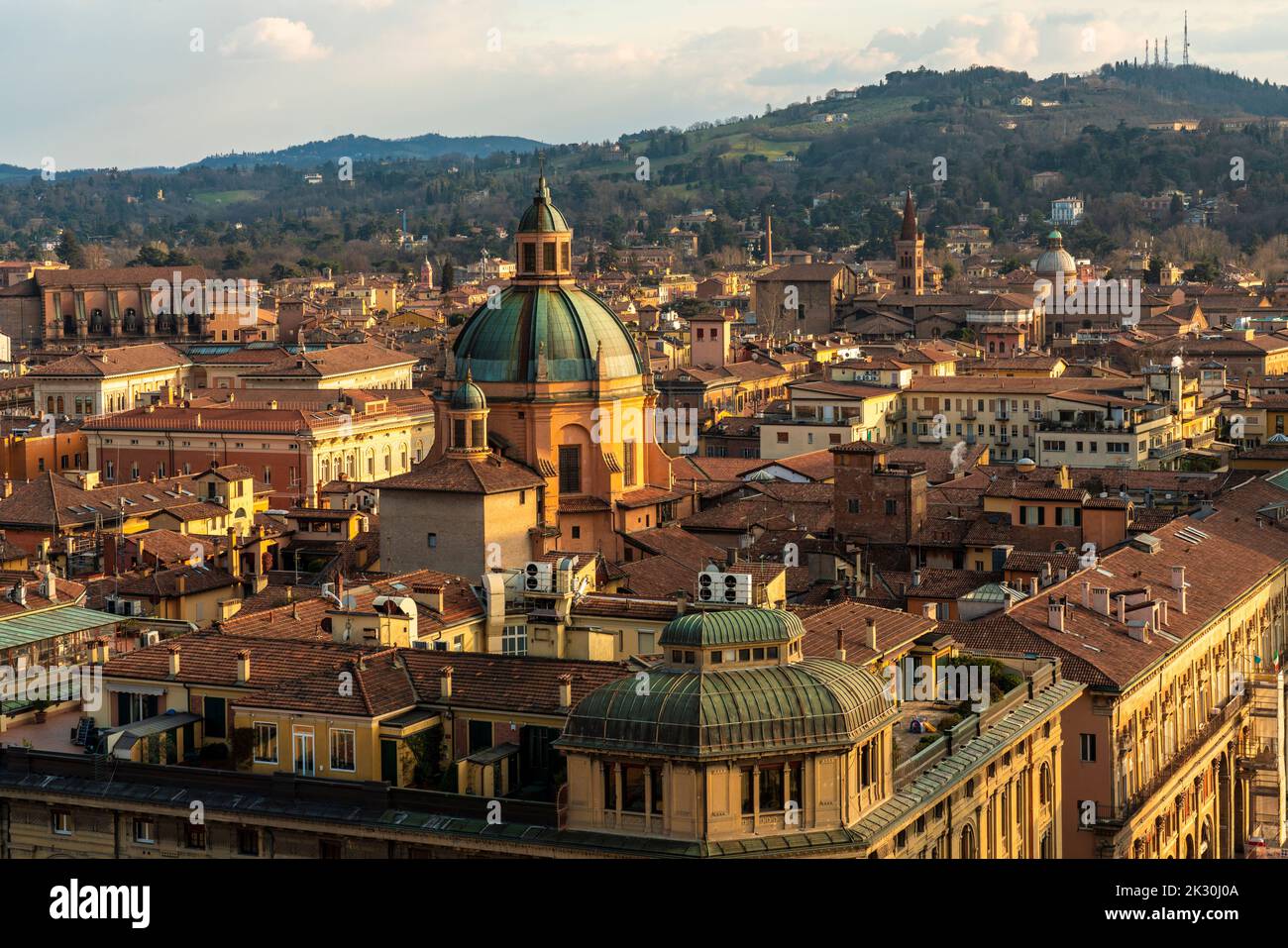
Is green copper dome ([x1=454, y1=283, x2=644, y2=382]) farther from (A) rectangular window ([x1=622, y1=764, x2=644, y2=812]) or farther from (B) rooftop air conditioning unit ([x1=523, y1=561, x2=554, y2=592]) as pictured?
(A) rectangular window ([x1=622, y1=764, x2=644, y2=812])

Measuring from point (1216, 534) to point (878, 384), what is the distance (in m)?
38.7

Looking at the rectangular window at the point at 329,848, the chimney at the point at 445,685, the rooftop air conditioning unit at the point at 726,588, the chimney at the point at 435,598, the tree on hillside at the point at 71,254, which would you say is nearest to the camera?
the rectangular window at the point at 329,848

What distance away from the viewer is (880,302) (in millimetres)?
140750

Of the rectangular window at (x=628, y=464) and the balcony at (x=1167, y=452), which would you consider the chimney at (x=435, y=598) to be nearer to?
the rectangular window at (x=628, y=464)

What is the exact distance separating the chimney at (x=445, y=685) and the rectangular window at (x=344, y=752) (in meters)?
1.46

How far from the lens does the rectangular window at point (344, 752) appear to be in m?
32.2

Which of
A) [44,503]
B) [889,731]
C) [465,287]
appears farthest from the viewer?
[465,287]

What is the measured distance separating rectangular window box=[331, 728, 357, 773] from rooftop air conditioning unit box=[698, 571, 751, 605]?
20.6 ft

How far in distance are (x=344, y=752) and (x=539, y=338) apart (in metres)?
23.3

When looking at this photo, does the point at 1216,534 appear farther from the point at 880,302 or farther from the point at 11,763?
the point at 880,302

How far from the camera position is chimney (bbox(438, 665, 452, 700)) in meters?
33.1

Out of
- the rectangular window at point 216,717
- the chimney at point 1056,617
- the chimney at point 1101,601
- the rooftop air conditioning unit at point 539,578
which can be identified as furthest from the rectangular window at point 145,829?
the chimney at point 1101,601

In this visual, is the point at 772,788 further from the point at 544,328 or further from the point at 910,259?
the point at 910,259
